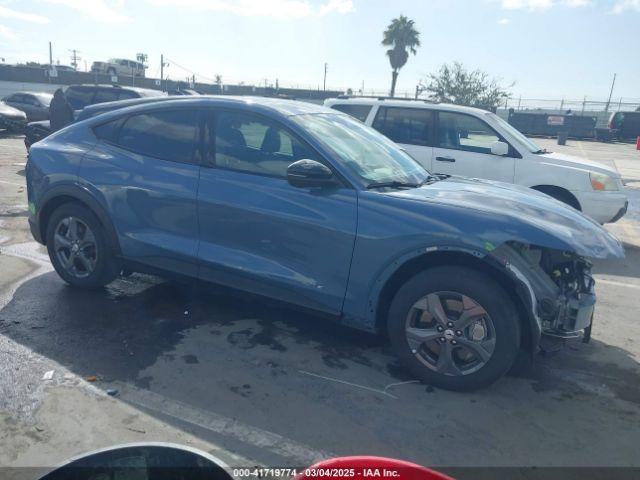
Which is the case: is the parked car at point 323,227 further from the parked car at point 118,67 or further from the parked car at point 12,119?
the parked car at point 118,67

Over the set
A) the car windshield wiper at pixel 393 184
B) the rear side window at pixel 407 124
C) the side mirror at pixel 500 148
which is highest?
the rear side window at pixel 407 124

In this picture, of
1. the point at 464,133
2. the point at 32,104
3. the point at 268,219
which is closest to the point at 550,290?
the point at 268,219

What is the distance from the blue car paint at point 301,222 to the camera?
340 cm

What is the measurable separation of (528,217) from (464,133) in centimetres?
434

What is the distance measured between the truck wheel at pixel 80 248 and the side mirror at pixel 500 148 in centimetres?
507

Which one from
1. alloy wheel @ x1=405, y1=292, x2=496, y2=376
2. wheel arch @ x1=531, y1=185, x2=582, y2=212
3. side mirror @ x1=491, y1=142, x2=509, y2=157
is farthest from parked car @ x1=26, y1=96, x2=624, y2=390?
wheel arch @ x1=531, y1=185, x2=582, y2=212

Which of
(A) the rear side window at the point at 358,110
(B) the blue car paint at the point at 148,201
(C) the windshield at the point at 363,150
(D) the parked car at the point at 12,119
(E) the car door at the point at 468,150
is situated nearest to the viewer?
(C) the windshield at the point at 363,150

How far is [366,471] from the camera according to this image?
5.35ft

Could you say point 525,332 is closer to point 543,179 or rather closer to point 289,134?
point 289,134

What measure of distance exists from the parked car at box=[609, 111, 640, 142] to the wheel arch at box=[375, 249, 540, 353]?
120 ft

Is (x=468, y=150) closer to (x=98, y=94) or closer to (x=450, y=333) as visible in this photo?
(x=450, y=333)

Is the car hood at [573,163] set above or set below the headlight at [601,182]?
above

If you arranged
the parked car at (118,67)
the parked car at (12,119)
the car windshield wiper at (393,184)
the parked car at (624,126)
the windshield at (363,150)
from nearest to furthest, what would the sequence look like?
1. the car windshield wiper at (393,184)
2. the windshield at (363,150)
3. the parked car at (12,119)
4. the parked car at (624,126)
5. the parked car at (118,67)

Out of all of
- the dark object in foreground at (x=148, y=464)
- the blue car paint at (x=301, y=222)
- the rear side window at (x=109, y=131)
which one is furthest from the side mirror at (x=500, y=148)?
the dark object in foreground at (x=148, y=464)
